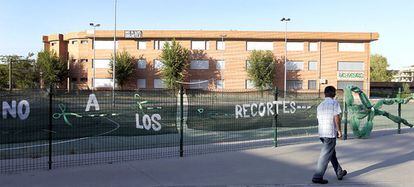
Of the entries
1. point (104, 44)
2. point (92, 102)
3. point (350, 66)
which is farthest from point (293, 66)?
point (92, 102)

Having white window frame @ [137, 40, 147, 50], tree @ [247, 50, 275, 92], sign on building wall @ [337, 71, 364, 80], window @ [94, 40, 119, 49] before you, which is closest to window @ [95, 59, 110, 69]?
window @ [94, 40, 119, 49]

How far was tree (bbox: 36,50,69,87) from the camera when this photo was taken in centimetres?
7175

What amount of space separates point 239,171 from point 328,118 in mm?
1982

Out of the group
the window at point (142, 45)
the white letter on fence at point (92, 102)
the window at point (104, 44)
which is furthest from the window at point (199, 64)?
the white letter on fence at point (92, 102)

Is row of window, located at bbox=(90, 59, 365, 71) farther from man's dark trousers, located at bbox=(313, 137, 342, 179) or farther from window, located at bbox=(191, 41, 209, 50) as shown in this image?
man's dark trousers, located at bbox=(313, 137, 342, 179)

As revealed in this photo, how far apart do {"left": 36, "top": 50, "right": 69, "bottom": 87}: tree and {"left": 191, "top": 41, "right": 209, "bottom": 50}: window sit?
21.2 m

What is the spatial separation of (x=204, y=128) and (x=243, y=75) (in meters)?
→ 56.7

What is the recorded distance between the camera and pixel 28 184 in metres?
7.46

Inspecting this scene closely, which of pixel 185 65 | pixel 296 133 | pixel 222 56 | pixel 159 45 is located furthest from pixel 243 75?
pixel 296 133

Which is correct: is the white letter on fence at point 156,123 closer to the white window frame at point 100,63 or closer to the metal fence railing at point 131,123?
the metal fence railing at point 131,123

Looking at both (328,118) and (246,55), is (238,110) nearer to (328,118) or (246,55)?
(328,118)

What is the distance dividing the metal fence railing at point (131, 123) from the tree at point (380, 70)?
372 ft

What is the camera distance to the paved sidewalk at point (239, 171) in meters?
7.81

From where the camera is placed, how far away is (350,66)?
2692 inches
